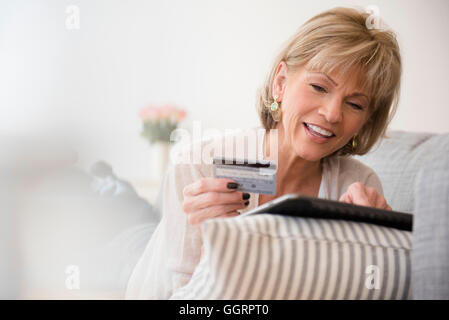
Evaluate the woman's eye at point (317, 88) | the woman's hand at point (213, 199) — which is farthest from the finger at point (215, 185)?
the woman's eye at point (317, 88)

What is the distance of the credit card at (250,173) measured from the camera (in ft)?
2.53

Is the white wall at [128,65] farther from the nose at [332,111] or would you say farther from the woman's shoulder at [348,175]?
the nose at [332,111]

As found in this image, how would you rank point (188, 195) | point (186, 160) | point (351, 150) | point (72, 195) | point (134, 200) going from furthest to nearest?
point (72, 195) → point (134, 200) → point (351, 150) → point (186, 160) → point (188, 195)

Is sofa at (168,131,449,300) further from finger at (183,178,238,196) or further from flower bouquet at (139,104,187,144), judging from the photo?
flower bouquet at (139,104,187,144)

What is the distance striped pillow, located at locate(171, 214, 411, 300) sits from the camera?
0.53 metres

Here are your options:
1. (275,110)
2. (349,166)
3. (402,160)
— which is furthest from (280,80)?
(402,160)

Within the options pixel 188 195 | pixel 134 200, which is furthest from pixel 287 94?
pixel 134 200

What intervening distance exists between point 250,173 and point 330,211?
211mm

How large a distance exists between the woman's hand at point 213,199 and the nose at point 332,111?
0.36 meters

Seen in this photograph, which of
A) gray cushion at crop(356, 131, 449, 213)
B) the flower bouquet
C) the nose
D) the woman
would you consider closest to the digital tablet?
the woman

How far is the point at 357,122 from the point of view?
115 cm

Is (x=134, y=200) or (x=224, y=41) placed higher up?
(x=224, y=41)

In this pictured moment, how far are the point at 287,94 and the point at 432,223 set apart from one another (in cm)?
70
